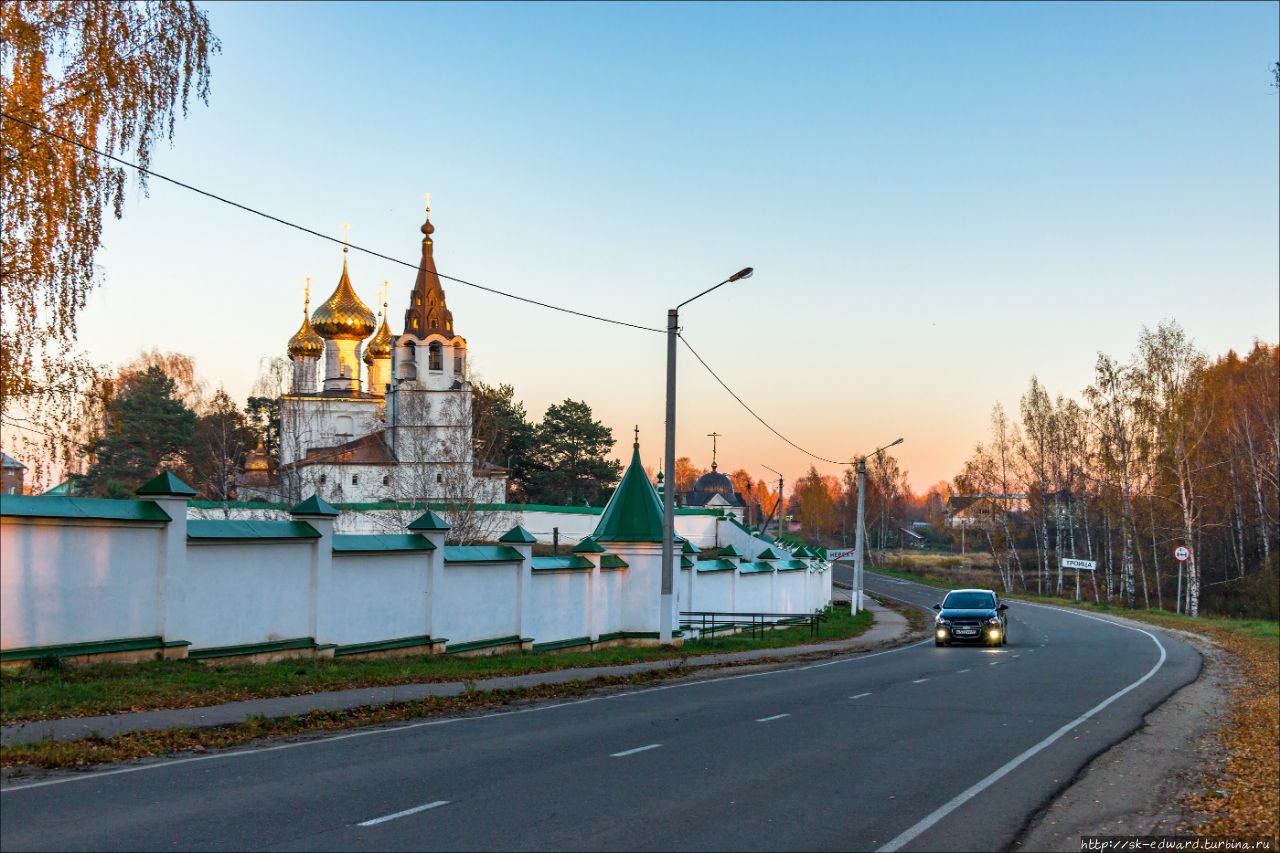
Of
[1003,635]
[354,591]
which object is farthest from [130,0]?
[1003,635]

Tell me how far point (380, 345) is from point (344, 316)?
4.40m

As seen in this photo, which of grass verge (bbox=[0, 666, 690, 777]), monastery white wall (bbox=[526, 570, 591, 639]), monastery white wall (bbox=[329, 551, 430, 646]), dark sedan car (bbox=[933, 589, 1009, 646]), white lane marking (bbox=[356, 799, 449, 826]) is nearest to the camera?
white lane marking (bbox=[356, 799, 449, 826])

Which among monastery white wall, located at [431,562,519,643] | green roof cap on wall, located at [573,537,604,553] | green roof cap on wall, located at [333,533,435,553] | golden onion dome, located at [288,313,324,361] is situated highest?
golden onion dome, located at [288,313,324,361]

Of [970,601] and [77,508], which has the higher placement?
[77,508]

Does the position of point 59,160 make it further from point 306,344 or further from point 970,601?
point 306,344

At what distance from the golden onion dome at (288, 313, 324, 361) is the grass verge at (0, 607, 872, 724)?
56.5m

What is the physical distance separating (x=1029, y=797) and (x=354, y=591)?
12.5 metres

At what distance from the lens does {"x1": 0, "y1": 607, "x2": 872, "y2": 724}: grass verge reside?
12125mm

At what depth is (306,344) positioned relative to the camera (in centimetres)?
7381

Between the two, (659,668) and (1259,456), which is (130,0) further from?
(1259,456)

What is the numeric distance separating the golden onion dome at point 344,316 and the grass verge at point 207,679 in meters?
55.6

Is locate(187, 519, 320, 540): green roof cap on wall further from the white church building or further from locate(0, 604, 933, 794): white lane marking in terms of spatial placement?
the white church building

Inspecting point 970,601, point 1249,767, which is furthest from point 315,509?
point 970,601

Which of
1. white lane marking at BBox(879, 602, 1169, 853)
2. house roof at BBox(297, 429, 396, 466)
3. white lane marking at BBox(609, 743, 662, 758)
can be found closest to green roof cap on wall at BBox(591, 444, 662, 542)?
white lane marking at BBox(879, 602, 1169, 853)
